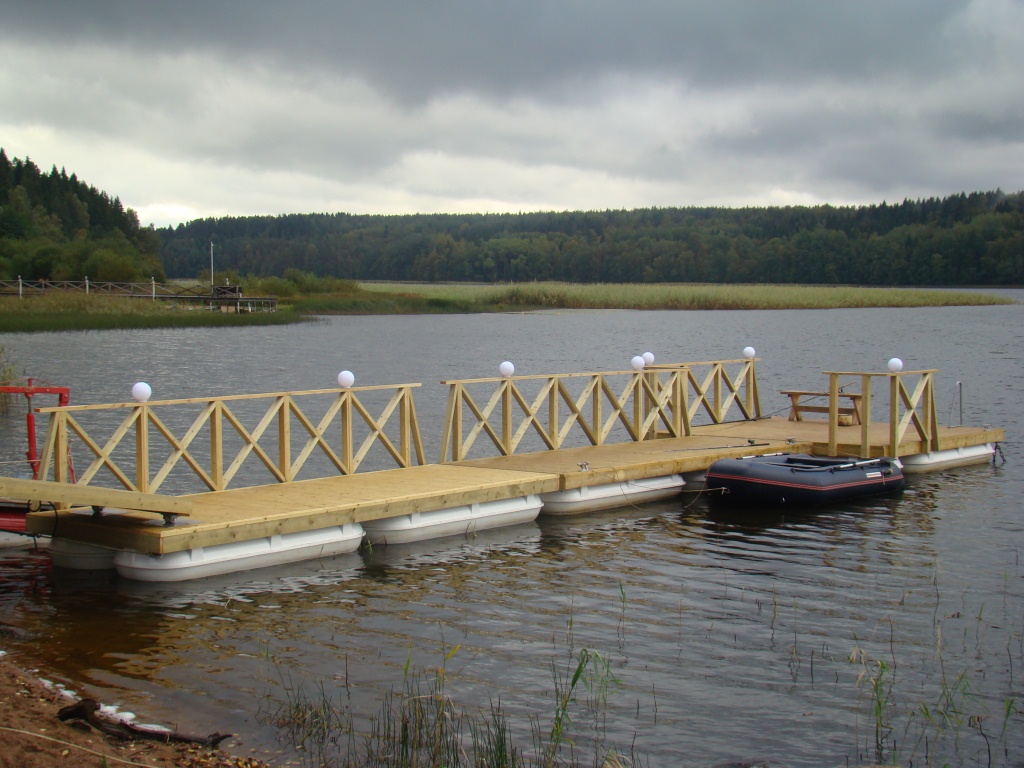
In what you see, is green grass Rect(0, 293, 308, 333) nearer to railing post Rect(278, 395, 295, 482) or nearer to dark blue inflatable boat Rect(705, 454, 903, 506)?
railing post Rect(278, 395, 295, 482)

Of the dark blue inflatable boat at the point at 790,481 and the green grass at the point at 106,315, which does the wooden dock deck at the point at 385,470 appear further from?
the green grass at the point at 106,315

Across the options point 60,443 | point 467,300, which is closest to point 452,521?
point 60,443

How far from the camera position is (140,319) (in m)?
53.8

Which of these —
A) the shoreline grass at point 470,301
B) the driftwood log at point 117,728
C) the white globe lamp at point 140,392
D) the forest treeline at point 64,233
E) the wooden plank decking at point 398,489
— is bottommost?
the driftwood log at point 117,728

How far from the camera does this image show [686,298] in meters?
76.5

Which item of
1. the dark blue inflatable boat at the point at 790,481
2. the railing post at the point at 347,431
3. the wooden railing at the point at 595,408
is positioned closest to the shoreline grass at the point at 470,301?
the wooden railing at the point at 595,408

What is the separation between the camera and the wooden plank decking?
374 inches

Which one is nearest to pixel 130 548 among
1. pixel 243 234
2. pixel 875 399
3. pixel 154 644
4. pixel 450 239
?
pixel 154 644

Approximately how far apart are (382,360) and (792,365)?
15.4 m

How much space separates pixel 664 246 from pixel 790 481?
13783 cm

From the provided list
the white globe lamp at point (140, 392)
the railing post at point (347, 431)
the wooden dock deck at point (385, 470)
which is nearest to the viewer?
the wooden dock deck at point (385, 470)

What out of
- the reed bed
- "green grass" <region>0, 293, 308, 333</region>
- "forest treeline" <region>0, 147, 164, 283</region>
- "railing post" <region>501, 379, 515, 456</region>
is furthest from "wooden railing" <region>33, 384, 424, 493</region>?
the reed bed

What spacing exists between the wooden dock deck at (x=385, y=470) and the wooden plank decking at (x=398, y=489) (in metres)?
0.01

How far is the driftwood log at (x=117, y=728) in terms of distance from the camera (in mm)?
5926
